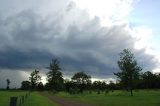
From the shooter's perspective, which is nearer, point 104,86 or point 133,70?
point 133,70

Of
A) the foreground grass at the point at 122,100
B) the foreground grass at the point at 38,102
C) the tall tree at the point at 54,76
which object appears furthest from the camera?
the tall tree at the point at 54,76

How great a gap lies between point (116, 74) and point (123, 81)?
2.94 m

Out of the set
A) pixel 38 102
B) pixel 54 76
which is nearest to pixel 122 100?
pixel 38 102

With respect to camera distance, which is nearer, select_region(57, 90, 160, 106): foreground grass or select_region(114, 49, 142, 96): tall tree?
select_region(57, 90, 160, 106): foreground grass

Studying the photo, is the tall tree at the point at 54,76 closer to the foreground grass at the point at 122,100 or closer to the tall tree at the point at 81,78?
the tall tree at the point at 81,78

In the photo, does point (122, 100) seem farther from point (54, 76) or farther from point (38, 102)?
point (54, 76)

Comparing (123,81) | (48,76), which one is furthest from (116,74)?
(48,76)

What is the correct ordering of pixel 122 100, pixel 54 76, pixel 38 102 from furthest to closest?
pixel 54 76 → pixel 122 100 → pixel 38 102

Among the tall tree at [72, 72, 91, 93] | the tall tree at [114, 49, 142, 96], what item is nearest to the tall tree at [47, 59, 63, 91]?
the tall tree at [72, 72, 91, 93]

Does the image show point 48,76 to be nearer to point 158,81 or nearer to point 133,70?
point 158,81

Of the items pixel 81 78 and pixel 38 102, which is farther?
pixel 81 78

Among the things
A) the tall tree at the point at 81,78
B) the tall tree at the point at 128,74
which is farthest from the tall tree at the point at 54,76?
the tall tree at the point at 128,74

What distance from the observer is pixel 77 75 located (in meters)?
187

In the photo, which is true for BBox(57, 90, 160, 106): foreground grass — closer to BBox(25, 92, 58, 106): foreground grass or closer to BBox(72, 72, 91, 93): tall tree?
BBox(25, 92, 58, 106): foreground grass
